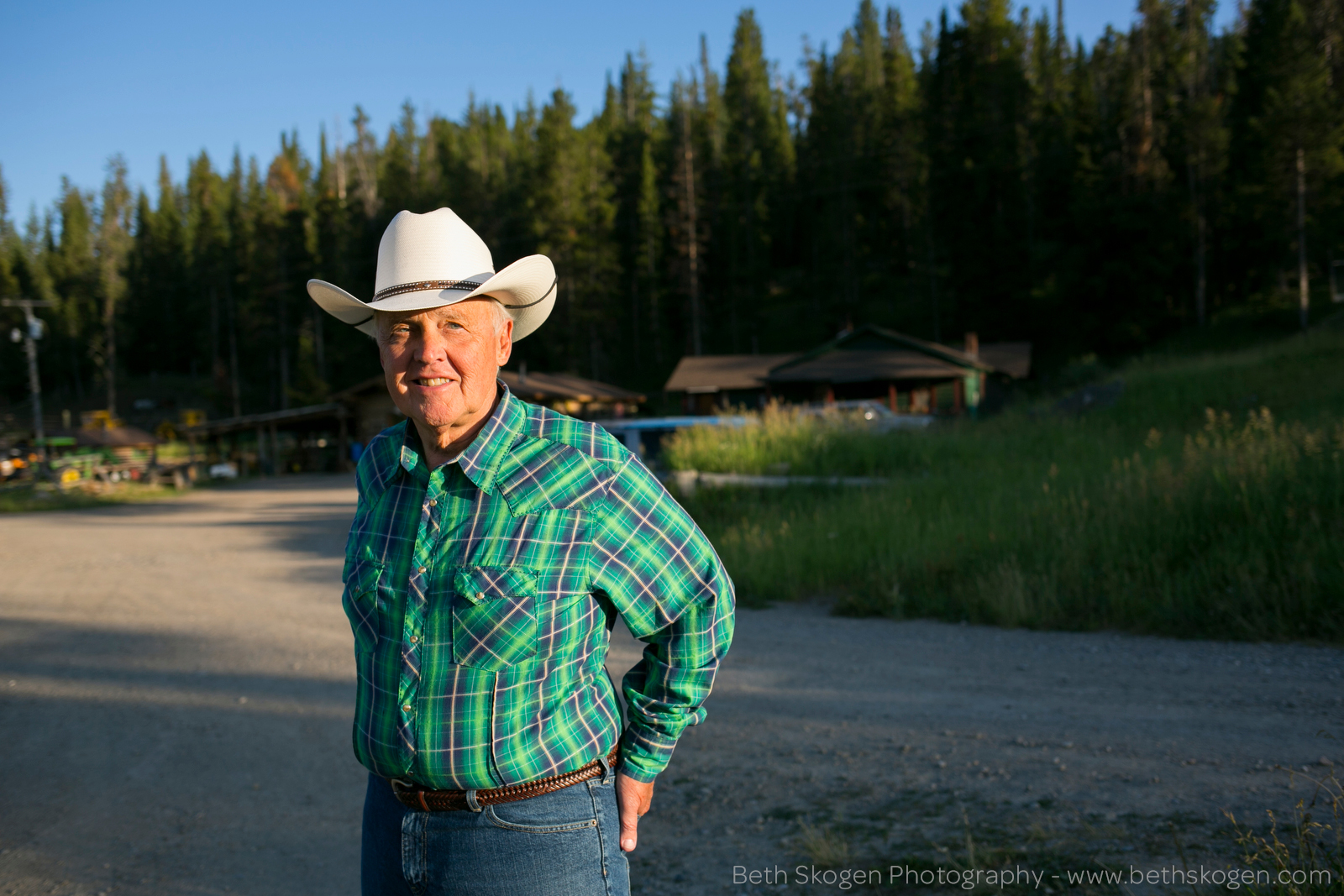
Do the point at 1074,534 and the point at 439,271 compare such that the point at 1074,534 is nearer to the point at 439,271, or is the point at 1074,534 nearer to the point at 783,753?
the point at 783,753

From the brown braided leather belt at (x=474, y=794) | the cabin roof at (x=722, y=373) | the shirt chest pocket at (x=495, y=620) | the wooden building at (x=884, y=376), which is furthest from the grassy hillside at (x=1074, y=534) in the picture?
the cabin roof at (x=722, y=373)

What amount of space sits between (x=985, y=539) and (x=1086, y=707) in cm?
350

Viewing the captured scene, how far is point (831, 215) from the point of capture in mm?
65062

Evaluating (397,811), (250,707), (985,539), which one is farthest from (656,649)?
(985,539)

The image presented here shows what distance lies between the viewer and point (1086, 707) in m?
4.96

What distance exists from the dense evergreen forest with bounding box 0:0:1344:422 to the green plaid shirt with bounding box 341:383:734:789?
44.6m

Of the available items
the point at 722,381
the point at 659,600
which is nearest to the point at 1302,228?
the point at 722,381

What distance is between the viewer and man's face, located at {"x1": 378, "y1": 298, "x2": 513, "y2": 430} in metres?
2.07

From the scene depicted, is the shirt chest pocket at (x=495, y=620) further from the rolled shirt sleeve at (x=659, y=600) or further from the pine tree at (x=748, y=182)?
the pine tree at (x=748, y=182)

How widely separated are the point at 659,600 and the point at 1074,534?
22.9ft

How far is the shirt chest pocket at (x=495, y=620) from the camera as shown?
6.11 feet

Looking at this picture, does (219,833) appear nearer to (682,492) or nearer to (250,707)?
(250,707)

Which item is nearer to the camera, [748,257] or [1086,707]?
[1086,707]

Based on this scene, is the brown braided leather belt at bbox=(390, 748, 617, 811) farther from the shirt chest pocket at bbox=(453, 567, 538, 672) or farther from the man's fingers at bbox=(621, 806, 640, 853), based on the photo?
the shirt chest pocket at bbox=(453, 567, 538, 672)
